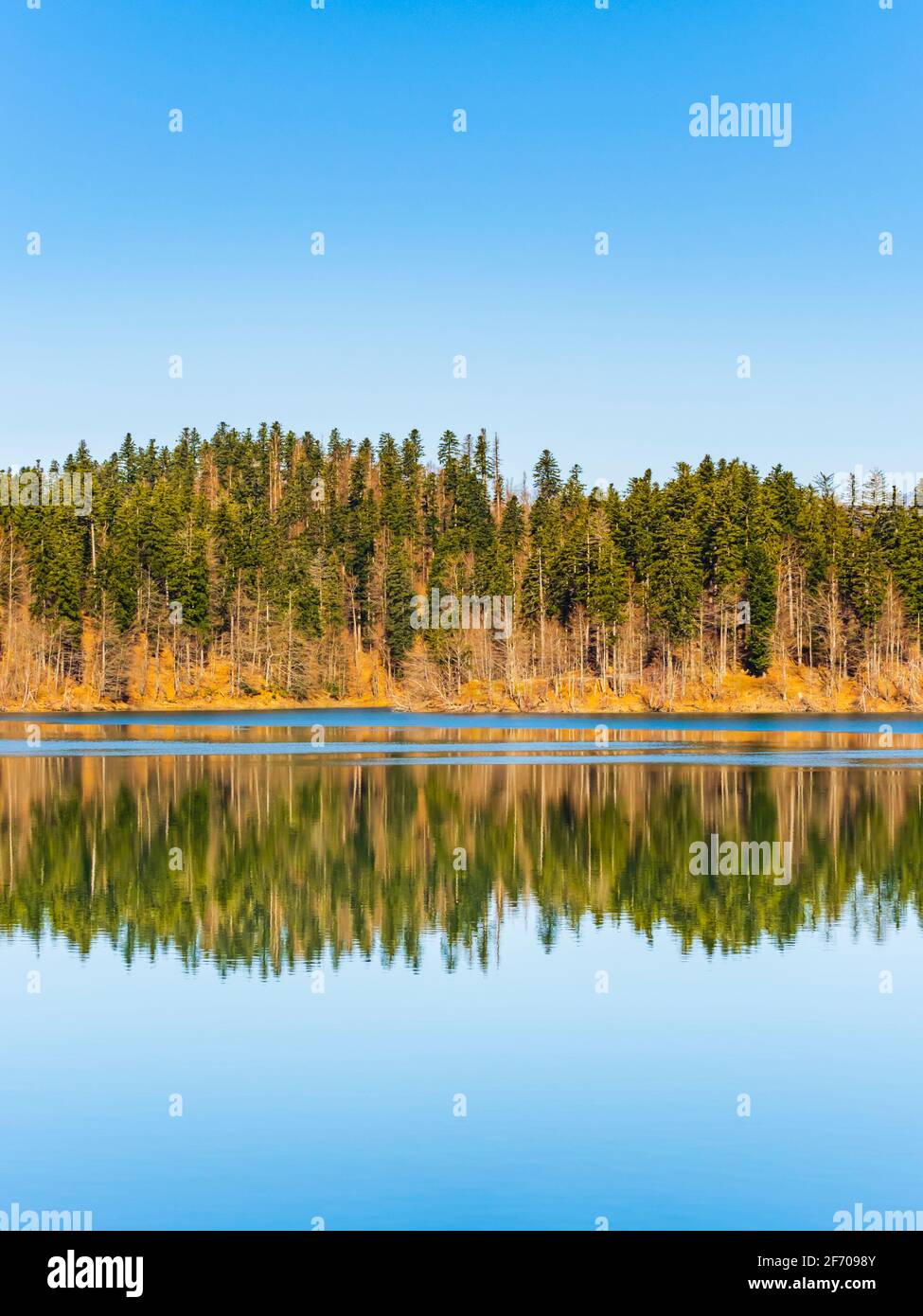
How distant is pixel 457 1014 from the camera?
918 inches

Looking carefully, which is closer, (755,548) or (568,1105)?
(568,1105)

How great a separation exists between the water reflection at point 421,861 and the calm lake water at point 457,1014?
0.51 feet

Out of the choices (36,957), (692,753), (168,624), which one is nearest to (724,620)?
(168,624)

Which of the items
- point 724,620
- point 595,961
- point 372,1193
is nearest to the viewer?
point 372,1193

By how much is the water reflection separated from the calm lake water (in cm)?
15

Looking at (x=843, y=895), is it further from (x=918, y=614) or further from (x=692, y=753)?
(x=918, y=614)

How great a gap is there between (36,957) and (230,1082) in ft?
28.2

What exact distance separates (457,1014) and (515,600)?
414 feet

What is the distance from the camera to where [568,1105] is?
18.9 meters
